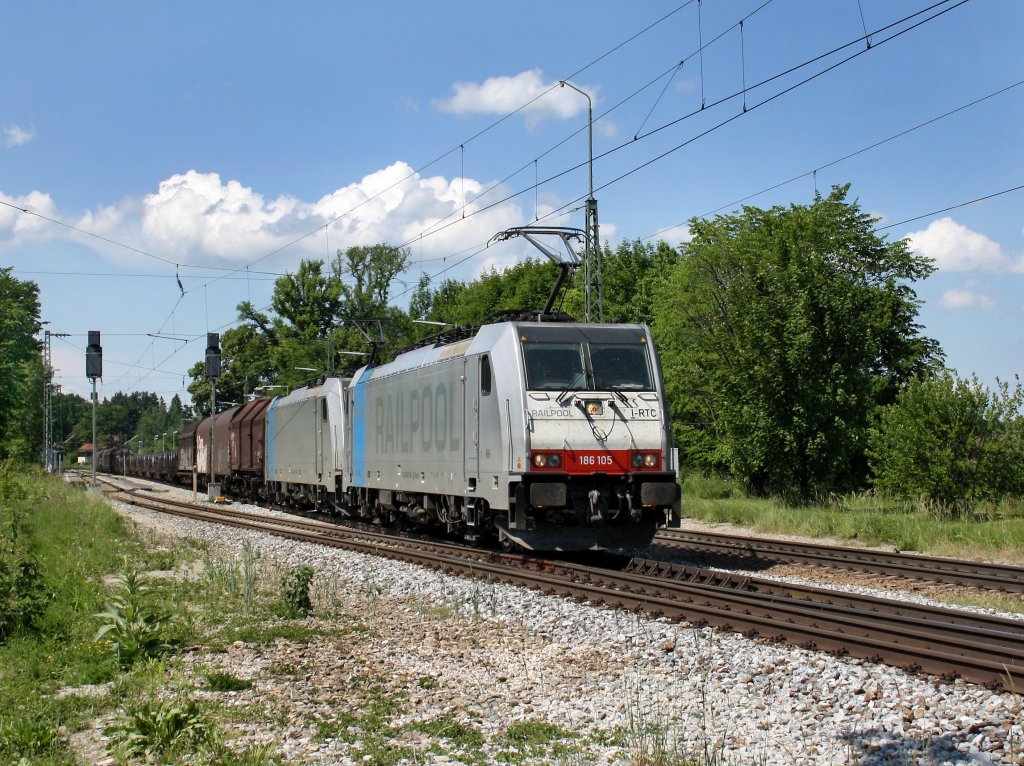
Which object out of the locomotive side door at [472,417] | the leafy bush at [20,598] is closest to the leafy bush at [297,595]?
the leafy bush at [20,598]

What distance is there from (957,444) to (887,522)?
264 cm

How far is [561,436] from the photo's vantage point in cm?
1442

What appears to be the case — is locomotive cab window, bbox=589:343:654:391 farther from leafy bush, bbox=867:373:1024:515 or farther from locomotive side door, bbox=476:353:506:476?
leafy bush, bbox=867:373:1024:515

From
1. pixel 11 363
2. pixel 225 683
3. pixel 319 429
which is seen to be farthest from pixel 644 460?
pixel 11 363

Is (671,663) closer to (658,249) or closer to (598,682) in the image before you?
(598,682)

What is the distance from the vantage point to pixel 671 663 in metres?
8.33

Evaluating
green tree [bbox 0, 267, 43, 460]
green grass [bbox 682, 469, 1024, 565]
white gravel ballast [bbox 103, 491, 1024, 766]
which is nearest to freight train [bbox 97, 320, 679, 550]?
white gravel ballast [bbox 103, 491, 1024, 766]

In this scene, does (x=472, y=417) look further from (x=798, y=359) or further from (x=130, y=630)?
(x=798, y=359)

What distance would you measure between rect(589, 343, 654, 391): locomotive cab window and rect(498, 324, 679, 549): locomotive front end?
0.01 meters

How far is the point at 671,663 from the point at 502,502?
6.54 m

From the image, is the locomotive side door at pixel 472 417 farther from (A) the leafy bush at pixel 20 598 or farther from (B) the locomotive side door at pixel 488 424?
(A) the leafy bush at pixel 20 598

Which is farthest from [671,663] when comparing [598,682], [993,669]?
[993,669]

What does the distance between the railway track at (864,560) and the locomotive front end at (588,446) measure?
2.28 meters

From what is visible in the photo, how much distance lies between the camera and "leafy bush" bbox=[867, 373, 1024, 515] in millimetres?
20125
